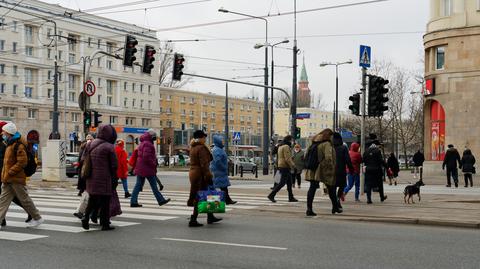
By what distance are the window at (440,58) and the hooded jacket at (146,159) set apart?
25983mm

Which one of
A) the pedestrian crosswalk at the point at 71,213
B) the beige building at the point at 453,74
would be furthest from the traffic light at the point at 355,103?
the beige building at the point at 453,74

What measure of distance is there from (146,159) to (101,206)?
12.9 feet

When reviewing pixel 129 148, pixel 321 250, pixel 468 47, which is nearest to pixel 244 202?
pixel 321 250

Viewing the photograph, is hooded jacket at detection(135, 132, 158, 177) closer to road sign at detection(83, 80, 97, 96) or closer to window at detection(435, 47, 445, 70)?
road sign at detection(83, 80, 97, 96)

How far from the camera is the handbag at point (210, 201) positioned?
37.3 ft

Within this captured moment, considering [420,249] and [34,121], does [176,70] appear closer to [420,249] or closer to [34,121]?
[420,249]

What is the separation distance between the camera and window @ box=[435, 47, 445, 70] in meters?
36.4

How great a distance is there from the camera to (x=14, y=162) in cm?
1082

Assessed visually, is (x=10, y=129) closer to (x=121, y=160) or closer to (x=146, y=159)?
(x=146, y=159)

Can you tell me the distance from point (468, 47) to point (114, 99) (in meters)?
62.5

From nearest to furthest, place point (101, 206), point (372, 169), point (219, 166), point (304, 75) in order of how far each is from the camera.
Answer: point (101, 206), point (219, 166), point (372, 169), point (304, 75)

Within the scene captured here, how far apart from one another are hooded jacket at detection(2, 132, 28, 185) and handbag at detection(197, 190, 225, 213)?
3.11 meters

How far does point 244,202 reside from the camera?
1688cm

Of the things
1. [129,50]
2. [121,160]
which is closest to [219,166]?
[121,160]
